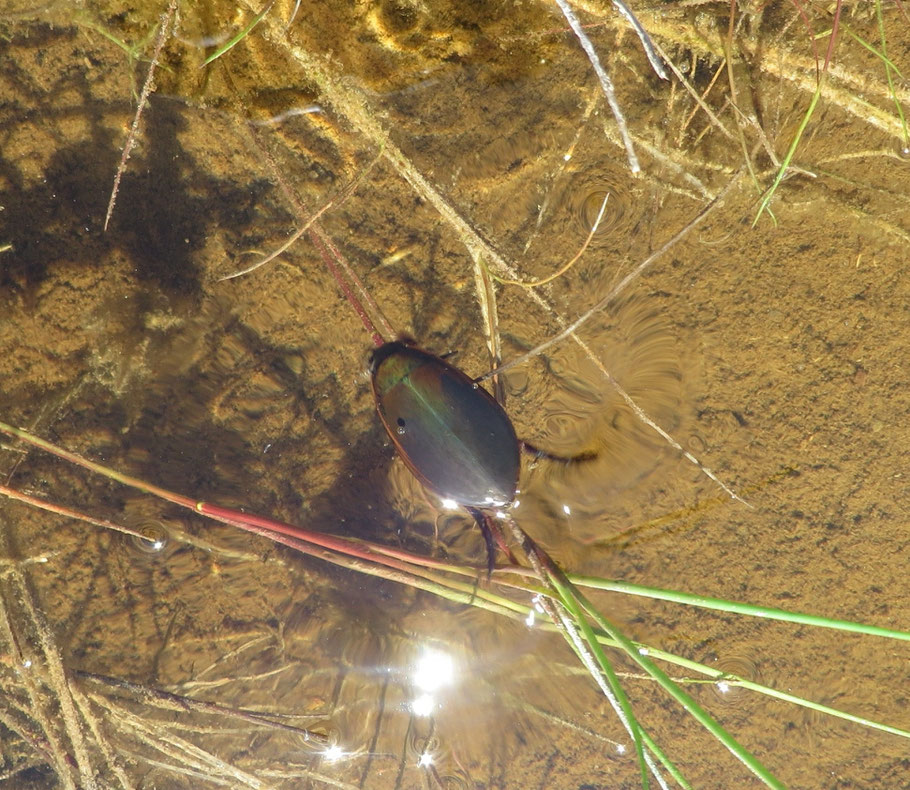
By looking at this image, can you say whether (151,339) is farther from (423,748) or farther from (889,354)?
(889,354)

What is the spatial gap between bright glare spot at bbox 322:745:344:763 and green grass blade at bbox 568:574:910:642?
111 centimetres

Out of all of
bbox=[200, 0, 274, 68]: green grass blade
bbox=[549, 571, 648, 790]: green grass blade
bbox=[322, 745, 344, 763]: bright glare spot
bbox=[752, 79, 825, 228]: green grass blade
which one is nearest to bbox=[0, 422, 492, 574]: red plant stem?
bbox=[549, 571, 648, 790]: green grass blade

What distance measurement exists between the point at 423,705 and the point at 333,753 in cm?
39

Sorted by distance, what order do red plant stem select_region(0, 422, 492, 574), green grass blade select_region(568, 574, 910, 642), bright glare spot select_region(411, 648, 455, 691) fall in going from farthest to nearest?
bright glare spot select_region(411, 648, 455, 691) < red plant stem select_region(0, 422, 492, 574) < green grass blade select_region(568, 574, 910, 642)

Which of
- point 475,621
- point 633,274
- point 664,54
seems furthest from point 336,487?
point 664,54

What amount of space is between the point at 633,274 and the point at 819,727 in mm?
1821

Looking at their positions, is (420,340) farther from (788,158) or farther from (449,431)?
(788,158)

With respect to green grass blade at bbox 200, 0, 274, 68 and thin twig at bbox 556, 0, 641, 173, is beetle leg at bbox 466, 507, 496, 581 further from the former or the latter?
green grass blade at bbox 200, 0, 274, 68

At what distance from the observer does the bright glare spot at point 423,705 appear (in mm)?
2146

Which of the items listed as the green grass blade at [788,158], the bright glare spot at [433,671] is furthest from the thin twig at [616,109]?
the bright glare spot at [433,671]

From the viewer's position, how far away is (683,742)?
2.15 meters

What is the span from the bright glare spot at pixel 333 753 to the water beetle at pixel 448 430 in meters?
1.10

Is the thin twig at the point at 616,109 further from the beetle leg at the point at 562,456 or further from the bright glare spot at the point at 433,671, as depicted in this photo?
the bright glare spot at the point at 433,671

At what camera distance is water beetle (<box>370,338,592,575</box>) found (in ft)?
5.93
